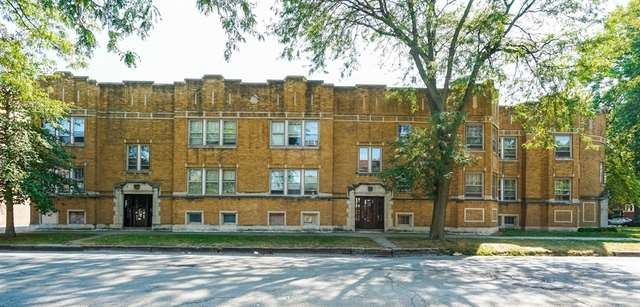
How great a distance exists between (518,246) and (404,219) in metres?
7.92

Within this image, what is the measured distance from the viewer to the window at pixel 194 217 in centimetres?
2681

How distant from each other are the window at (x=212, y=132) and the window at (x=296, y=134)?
220 centimetres

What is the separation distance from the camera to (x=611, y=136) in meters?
38.2

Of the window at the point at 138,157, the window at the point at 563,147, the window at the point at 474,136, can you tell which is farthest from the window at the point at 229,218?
the window at the point at 563,147

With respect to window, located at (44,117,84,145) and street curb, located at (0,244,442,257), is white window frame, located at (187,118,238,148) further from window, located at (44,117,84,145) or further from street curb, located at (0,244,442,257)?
street curb, located at (0,244,442,257)

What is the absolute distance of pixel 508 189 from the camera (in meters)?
32.4

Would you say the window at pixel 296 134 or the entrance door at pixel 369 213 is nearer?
the window at pixel 296 134

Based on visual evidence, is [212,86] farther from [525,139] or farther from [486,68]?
[525,139]

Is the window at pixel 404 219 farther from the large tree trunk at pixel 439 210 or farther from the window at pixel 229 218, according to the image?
the window at pixel 229 218

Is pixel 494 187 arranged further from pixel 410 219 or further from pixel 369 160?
pixel 369 160

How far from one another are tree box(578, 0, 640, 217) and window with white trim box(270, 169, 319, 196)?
1332 centimetres

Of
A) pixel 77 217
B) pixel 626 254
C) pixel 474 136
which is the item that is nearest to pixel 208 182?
pixel 77 217

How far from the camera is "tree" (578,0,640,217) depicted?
1978 cm

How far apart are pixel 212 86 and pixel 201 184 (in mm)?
5142
